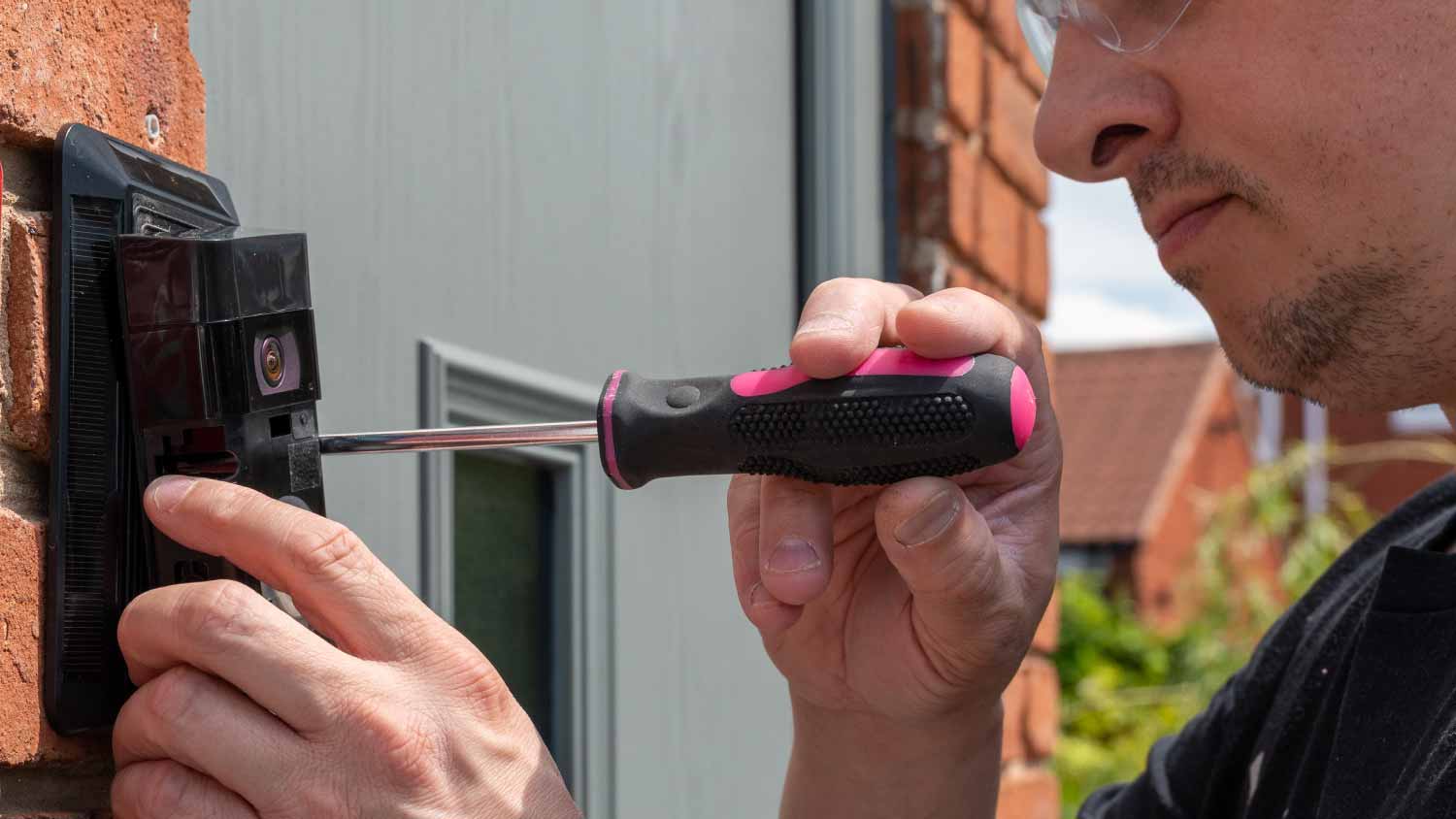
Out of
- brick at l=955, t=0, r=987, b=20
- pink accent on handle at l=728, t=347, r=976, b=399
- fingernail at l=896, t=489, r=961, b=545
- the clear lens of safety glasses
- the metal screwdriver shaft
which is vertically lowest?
fingernail at l=896, t=489, r=961, b=545

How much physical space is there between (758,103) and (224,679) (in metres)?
0.92

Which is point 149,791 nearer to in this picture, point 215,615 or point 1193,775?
point 215,615

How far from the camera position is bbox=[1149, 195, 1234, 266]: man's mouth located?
1006mm

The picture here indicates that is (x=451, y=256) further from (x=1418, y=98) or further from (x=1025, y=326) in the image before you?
(x=1418, y=98)

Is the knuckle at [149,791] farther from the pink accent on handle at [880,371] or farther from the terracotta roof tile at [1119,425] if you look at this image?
the terracotta roof tile at [1119,425]

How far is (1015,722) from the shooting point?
173 cm

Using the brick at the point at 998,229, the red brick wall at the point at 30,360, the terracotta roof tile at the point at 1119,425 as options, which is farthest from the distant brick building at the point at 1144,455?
the red brick wall at the point at 30,360

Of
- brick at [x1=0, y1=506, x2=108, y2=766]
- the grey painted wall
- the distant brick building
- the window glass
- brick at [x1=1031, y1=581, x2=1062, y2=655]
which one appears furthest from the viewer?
the distant brick building

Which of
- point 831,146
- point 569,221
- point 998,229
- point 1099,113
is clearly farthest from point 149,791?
point 998,229

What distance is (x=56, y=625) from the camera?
26.0 inches

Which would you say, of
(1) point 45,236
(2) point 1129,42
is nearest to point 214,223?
(1) point 45,236

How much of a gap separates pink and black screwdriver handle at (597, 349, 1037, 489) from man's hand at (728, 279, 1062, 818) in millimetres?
17

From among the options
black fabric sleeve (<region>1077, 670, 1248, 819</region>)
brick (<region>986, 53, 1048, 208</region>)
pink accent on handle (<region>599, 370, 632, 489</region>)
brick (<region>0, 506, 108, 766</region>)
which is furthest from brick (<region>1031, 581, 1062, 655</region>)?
brick (<region>0, 506, 108, 766</region>)

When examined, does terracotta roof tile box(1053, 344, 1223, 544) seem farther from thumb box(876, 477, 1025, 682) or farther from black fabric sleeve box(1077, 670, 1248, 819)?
thumb box(876, 477, 1025, 682)
